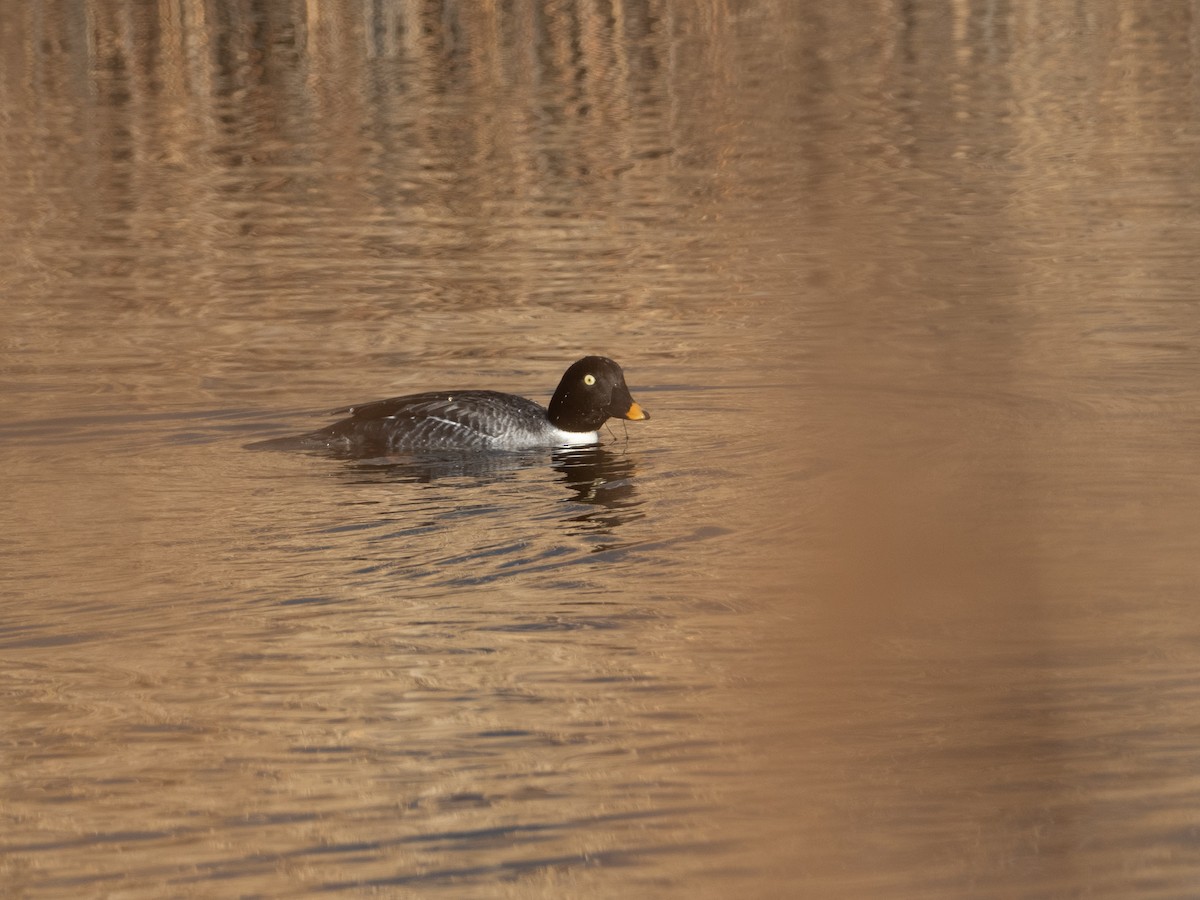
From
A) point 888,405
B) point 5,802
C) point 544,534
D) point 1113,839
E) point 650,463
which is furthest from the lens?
point 888,405

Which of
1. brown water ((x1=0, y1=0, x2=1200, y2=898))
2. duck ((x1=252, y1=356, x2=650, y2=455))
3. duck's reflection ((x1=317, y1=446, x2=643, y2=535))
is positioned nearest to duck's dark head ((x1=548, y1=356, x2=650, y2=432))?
duck ((x1=252, y1=356, x2=650, y2=455))

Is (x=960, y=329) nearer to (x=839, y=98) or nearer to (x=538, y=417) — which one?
(x=538, y=417)

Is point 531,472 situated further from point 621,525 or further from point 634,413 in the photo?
point 621,525

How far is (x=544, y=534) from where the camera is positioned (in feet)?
33.7

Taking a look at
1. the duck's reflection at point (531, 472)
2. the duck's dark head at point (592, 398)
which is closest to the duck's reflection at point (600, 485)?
the duck's reflection at point (531, 472)

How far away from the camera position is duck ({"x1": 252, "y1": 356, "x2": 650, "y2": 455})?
12156 millimetres

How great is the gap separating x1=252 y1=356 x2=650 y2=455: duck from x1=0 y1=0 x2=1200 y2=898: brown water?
0.71 feet

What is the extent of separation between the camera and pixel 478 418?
40.0 feet

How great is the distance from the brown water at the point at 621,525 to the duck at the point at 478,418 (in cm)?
22

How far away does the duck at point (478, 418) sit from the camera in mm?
12156

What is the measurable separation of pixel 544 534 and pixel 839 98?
20.0 metres

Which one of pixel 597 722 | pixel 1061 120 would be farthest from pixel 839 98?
pixel 597 722

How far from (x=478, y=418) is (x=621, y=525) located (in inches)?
82.2

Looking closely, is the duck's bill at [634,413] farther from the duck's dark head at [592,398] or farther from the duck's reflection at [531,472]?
the duck's reflection at [531,472]
